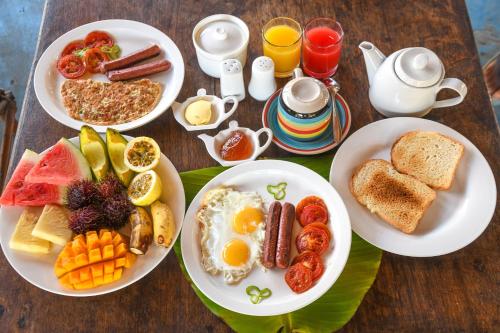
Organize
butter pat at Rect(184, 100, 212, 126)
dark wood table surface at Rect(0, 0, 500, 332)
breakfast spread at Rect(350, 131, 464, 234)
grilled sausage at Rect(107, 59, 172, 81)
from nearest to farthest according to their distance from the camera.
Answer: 1. dark wood table surface at Rect(0, 0, 500, 332)
2. breakfast spread at Rect(350, 131, 464, 234)
3. butter pat at Rect(184, 100, 212, 126)
4. grilled sausage at Rect(107, 59, 172, 81)

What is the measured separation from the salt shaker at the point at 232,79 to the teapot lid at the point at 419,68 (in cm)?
73

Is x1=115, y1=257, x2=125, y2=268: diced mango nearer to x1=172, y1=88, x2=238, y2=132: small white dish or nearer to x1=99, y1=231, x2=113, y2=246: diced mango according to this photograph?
x1=99, y1=231, x2=113, y2=246: diced mango

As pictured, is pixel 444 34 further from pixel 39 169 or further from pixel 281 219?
pixel 39 169

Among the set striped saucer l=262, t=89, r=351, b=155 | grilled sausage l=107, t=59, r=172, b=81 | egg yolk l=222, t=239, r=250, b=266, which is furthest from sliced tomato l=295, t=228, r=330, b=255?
grilled sausage l=107, t=59, r=172, b=81

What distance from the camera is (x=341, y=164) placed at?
1941mm

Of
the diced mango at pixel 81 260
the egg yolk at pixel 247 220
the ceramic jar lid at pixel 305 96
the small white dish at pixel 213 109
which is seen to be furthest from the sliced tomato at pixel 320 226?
the diced mango at pixel 81 260

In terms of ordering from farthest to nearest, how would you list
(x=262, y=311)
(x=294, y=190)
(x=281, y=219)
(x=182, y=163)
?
(x=182, y=163) → (x=294, y=190) → (x=281, y=219) → (x=262, y=311)

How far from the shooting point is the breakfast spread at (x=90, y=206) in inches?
67.1

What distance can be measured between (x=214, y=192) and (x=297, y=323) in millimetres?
637

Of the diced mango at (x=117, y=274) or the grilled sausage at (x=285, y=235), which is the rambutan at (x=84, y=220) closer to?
the diced mango at (x=117, y=274)

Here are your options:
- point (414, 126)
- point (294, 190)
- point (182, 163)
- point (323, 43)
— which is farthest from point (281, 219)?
point (323, 43)

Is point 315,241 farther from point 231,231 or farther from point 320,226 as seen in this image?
point 231,231

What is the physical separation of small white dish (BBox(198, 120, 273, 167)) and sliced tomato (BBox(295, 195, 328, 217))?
1.04 feet

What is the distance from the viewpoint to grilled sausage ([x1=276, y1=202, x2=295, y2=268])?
174cm
